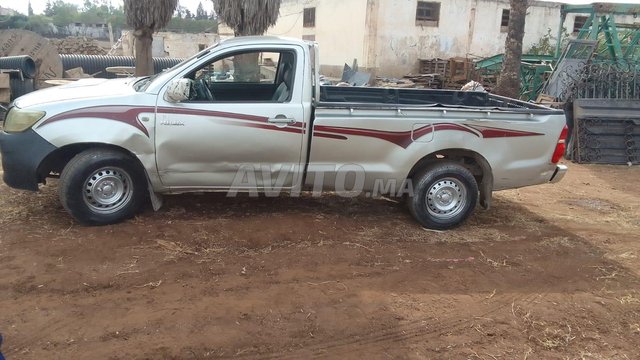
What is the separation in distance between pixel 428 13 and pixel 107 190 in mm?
22033

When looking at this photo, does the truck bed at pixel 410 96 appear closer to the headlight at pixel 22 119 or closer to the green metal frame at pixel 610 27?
the headlight at pixel 22 119

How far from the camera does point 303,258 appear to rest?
4715mm

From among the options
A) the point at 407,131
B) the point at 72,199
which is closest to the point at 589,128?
the point at 407,131

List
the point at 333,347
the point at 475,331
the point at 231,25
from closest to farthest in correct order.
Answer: the point at 333,347 → the point at 475,331 → the point at 231,25

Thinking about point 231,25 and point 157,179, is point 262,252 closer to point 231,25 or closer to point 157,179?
point 157,179

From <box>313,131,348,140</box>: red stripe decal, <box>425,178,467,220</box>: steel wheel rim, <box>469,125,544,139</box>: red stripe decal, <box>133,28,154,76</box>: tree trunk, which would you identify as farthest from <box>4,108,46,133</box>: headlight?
<box>133,28,154,76</box>: tree trunk

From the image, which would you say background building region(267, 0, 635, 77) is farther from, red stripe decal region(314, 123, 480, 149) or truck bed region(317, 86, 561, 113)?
red stripe decal region(314, 123, 480, 149)

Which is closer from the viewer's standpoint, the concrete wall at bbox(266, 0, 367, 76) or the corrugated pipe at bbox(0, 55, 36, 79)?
the corrugated pipe at bbox(0, 55, 36, 79)

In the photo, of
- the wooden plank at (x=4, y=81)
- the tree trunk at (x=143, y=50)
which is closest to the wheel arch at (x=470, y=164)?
the tree trunk at (x=143, y=50)

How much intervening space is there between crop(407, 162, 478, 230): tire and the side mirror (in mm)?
2566

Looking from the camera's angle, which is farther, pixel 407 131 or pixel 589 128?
pixel 589 128

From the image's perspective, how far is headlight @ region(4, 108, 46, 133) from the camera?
4.78 meters

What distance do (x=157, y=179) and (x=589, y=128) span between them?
8.48m

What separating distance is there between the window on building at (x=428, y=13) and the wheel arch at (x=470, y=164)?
780 inches
